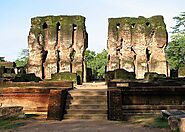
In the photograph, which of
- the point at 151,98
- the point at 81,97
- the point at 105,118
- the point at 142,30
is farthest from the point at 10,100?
the point at 142,30

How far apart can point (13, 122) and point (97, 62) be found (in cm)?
4732

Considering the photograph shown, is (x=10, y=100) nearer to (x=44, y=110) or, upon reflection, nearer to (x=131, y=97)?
(x=44, y=110)

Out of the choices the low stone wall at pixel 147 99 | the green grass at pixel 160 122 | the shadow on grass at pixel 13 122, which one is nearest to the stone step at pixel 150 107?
the low stone wall at pixel 147 99

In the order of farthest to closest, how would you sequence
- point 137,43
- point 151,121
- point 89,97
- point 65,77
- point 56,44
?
1. point 56,44
2. point 137,43
3. point 65,77
4. point 89,97
5. point 151,121

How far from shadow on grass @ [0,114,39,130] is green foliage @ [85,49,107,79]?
4192 cm

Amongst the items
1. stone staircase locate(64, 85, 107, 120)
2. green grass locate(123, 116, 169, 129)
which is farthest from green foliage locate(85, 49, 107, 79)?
green grass locate(123, 116, 169, 129)

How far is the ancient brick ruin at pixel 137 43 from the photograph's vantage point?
2417 centimetres

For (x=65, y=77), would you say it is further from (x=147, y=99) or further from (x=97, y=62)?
(x=97, y=62)

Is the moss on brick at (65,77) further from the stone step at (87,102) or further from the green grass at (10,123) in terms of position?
the green grass at (10,123)

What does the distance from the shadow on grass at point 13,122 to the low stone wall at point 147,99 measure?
90.9 inches

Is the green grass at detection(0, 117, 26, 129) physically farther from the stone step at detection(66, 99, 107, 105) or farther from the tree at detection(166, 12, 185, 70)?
the tree at detection(166, 12, 185, 70)

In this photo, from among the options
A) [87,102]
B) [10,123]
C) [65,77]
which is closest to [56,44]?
[65,77]

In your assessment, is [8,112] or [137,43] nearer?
[8,112]

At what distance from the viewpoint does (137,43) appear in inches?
960
